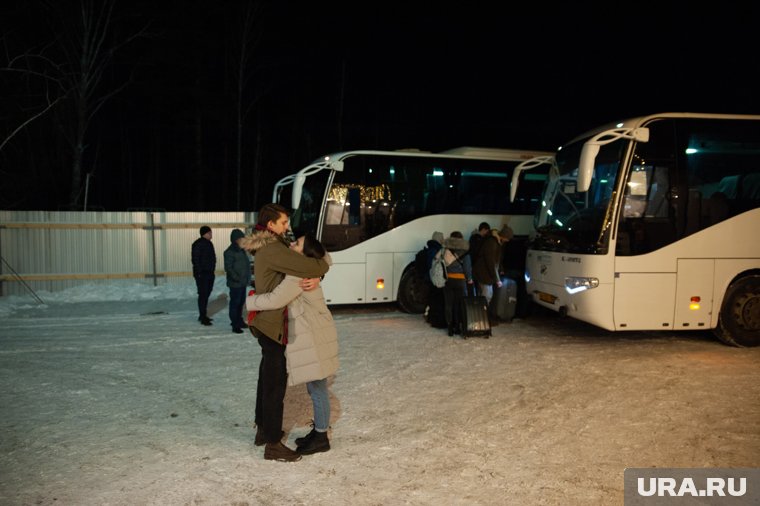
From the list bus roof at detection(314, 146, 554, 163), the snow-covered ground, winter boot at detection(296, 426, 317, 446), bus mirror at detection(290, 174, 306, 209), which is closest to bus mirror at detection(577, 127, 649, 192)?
the snow-covered ground

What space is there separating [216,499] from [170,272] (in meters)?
12.6

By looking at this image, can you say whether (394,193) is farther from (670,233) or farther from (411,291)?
(670,233)

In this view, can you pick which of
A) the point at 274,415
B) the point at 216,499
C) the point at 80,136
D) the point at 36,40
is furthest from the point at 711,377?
the point at 36,40

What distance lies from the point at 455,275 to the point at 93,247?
34.4ft

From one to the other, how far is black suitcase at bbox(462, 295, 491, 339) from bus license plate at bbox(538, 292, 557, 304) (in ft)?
3.37

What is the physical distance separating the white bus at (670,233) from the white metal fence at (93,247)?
11097 mm

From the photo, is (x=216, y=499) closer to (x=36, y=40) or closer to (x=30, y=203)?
(x=36, y=40)

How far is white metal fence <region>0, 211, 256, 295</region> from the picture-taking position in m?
14.2

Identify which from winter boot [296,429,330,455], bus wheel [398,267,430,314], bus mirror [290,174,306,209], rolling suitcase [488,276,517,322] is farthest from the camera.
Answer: bus wheel [398,267,430,314]

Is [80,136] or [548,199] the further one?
[80,136]

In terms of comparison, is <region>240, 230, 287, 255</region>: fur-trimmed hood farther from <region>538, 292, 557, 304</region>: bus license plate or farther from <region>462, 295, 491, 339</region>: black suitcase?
<region>538, 292, 557, 304</region>: bus license plate

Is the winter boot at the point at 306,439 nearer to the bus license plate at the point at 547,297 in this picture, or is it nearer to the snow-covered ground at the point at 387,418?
the snow-covered ground at the point at 387,418

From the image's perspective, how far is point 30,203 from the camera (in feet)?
70.2

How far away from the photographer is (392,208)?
41.4 ft
